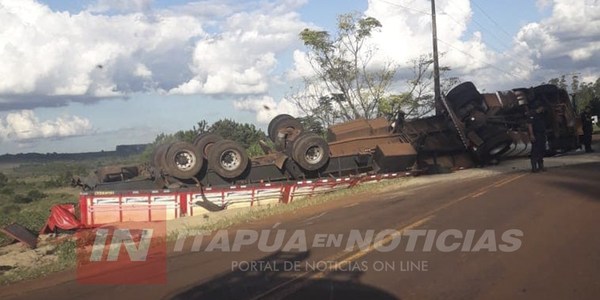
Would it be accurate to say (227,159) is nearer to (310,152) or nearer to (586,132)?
(310,152)

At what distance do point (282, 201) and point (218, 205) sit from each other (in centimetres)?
203

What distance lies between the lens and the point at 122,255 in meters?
9.45

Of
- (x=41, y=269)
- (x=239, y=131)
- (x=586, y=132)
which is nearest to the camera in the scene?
(x=41, y=269)

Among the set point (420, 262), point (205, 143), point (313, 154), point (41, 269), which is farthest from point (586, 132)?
point (41, 269)

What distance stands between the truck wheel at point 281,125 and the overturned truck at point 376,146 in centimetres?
4

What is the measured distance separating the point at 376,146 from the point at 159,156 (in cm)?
711

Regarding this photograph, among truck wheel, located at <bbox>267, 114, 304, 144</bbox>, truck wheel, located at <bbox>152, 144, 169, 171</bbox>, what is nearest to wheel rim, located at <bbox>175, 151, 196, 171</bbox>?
truck wheel, located at <bbox>152, 144, 169, 171</bbox>

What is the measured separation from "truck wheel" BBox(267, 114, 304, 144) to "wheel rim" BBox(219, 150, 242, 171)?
3125mm

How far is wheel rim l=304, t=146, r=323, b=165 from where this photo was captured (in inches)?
694

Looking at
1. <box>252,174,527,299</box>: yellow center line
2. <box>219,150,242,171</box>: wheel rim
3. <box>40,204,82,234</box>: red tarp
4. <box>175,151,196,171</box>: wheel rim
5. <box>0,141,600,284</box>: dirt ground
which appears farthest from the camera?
<box>219,150,242,171</box>: wheel rim

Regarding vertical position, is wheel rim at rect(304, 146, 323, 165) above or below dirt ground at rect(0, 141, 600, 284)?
above

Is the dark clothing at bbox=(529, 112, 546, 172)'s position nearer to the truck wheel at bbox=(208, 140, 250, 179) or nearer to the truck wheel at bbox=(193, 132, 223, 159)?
the truck wheel at bbox=(208, 140, 250, 179)

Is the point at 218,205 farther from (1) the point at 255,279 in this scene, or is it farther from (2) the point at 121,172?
(1) the point at 255,279

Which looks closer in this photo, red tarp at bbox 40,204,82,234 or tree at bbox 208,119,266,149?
red tarp at bbox 40,204,82,234
